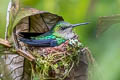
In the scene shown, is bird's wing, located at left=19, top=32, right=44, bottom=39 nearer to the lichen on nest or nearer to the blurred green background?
the lichen on nest

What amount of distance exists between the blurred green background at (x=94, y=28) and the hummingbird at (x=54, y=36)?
0.78 meters

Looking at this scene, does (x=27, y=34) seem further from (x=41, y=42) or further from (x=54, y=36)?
(x=54, y=36)

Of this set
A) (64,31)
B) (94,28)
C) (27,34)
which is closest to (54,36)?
(64,31)

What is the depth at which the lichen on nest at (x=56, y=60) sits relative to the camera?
2.29m

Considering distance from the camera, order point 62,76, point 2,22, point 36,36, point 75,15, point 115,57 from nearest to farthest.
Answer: point 115,57 → point 75,15 → point 2,22 → point 62,76 → point 36,36

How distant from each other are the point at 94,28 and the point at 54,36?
6.29 feet

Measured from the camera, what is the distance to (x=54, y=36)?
3.07 metres

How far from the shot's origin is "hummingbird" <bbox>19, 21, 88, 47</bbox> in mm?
2726

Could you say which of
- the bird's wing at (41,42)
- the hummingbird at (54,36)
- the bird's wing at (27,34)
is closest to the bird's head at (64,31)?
the hummingbird at (54,36)

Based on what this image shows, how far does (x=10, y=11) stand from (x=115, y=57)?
69.8 inches

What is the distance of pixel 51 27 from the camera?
119 inches

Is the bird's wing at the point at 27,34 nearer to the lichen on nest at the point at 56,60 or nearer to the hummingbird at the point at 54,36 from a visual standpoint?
the hummingbird at the point at 54,36

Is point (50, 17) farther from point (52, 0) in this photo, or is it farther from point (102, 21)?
point (102, 21)

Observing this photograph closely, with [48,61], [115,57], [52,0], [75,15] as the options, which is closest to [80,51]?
[48,61]
